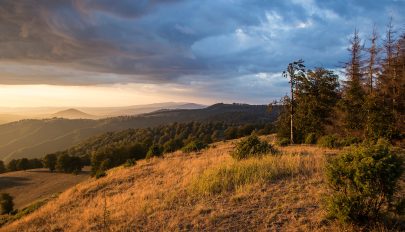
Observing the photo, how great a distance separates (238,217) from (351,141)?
626 inches

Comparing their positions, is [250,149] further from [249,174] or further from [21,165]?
[21,165]

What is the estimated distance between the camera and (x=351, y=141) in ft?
69.7

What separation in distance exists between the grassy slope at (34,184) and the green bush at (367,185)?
41058 mm

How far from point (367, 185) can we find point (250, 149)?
944 centimetres

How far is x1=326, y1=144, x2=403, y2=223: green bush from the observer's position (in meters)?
6.66

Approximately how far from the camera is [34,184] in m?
51.6

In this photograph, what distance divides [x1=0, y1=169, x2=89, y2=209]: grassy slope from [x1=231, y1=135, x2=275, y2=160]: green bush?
32878 mm

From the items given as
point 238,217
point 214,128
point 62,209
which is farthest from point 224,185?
point 214,128

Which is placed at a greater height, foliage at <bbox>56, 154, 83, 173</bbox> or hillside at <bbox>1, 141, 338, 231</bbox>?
hillside at <bbox>1, 141, 338, 231</bbox>

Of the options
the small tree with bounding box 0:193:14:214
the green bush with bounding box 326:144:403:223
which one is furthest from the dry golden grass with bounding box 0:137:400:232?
the small tree with bounding box 0:193:14:214

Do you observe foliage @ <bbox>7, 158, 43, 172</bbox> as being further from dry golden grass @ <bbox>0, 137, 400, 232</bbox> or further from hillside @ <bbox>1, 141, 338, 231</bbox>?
hillside @ <bbox>1, 141, 338, 231</bbox>

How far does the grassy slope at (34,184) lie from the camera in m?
44.3

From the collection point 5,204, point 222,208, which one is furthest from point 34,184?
point 222,208

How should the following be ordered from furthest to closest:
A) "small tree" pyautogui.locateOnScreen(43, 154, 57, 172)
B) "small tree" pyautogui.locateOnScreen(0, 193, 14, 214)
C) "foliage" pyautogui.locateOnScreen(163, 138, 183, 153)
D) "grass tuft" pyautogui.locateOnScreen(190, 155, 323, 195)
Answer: "small tree" pyautogui.locateOnScreen(43, 154, 57, 172) → "foliage" pyautogui.locateOnScreen(163, 138, 183, 153) → "small tree" pyautogui.locateOnScreen(0, 193, 14, 214) → "grass tuft" pyautogui.locateOnScreen(190, 155, 323, 195)
